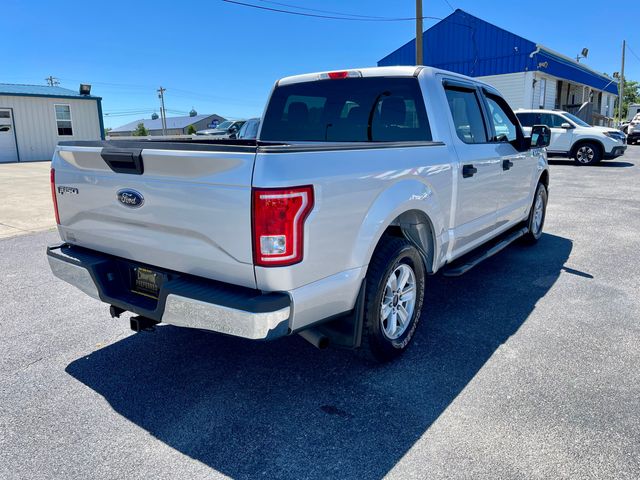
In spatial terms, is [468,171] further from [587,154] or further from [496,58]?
[496,58]

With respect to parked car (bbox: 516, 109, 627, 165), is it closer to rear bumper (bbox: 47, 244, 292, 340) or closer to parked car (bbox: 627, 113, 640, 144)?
parked car (bbox: 627, 113, 640, 144)

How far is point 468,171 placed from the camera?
402 centimetres

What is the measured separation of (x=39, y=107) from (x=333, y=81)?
77.6ft

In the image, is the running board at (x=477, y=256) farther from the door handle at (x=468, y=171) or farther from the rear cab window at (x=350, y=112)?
the rear cab window at (x=350, y=112)

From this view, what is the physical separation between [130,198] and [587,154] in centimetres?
1753

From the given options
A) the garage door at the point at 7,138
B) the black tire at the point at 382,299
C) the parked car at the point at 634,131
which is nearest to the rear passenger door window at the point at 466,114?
the black tire at the point at 382,299

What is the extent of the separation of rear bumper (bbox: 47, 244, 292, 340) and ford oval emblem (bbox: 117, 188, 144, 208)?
39cm

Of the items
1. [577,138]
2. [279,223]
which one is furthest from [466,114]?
[577,138]

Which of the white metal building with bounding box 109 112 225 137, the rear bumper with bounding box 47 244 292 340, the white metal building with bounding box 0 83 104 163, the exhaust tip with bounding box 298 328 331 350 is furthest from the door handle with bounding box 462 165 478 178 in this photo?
the white metal building with bounding box 109 112 225 137

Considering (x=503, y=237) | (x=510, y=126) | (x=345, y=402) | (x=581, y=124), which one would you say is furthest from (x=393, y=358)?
(x=581, y=124)

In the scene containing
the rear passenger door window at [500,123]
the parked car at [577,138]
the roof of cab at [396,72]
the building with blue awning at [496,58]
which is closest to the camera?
the roof of cab at [396,72]

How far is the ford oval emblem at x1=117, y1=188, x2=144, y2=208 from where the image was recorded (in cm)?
277

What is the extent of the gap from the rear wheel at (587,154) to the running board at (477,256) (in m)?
13.2

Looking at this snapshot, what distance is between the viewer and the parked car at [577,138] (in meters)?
16.4
